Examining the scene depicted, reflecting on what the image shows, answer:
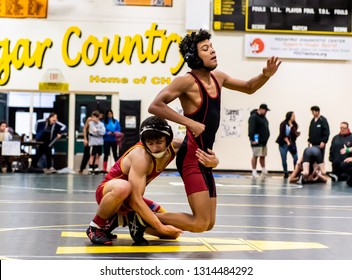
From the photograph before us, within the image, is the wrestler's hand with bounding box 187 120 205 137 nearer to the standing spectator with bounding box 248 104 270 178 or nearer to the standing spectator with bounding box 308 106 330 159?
the standing spectator with bounding box 308 106 330 159

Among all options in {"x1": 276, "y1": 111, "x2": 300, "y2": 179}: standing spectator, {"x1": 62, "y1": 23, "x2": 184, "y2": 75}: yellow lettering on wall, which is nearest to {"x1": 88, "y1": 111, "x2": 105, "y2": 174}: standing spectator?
{"x1": 62, "y1": 23, "x2": 184, "y2": 75}: yellow lettering on wall

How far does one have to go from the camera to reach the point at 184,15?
1805 centimetres

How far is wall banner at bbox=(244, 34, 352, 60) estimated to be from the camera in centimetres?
1800

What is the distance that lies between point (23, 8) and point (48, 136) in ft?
14.2

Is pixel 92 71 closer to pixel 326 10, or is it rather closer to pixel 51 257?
pixel 326 10

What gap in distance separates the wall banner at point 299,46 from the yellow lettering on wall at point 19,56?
5.70 meters

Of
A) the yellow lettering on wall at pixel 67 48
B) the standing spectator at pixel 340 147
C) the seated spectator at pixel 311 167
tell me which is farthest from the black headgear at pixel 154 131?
the yellow lettering on wall at pixel 67 48

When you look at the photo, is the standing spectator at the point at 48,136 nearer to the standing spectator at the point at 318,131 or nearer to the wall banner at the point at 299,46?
the wall banner at the point at 299,46

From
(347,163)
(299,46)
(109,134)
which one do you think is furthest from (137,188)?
(299,46)

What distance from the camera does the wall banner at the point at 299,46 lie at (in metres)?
18.0

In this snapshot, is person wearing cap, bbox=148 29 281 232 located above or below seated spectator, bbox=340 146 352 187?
above

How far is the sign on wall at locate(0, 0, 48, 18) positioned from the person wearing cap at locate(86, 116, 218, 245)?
46.4 feet
